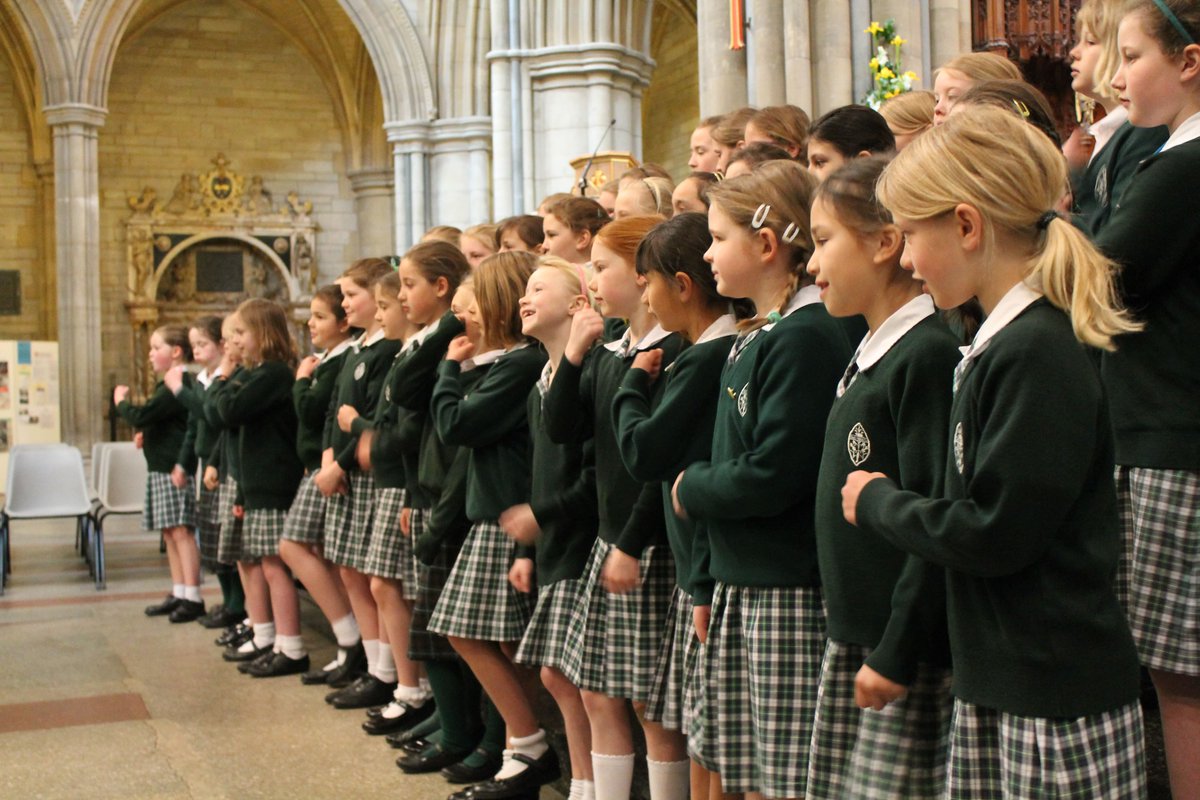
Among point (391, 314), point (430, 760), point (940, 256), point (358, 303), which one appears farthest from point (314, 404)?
point (940, 256)

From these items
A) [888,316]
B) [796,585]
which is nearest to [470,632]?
[796,585]

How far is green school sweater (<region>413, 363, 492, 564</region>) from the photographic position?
4.01 m

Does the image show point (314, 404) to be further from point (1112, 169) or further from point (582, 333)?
point (1112, 169)

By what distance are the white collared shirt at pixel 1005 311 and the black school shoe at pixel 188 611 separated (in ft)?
19.8

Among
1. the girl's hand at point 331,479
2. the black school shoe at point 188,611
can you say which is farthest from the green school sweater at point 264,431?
A: the black school shoe at point 188,611

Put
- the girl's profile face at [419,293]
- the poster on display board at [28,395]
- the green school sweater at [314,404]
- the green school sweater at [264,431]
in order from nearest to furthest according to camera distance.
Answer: the girl's profile face at [419,293] < the green school sweater at [314,404] < the green school sweater at [264,431] < the poster on display board at [28,395]

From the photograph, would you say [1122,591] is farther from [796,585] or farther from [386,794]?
[386,794]

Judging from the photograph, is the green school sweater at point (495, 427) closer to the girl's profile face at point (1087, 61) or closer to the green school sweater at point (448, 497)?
the green school sweater at point (448, 497)

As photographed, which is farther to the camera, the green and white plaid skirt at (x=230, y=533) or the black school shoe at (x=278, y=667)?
the green and white plaid skirt at (x=230, y=533)

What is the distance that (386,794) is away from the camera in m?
3.90

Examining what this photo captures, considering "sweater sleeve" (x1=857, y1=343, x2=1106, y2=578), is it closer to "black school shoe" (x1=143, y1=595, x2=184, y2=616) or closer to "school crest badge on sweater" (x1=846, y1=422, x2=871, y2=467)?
"school crest badge on sweater" (x1=846, y1=422, x2=871, y2=467)

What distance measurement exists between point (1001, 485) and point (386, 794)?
8.56 feet

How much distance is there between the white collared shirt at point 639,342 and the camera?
3094 millimetres

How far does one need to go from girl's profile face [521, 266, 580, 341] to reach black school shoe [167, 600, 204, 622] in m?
4.39
